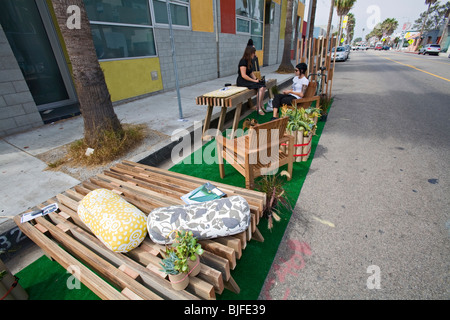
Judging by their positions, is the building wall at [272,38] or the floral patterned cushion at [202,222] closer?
the floral patterned cushion at [202,222]

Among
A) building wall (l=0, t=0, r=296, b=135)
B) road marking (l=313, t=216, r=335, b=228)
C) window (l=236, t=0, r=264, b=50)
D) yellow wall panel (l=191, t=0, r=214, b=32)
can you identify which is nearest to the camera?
road marking (l=313, t=216, r=335, b=228)

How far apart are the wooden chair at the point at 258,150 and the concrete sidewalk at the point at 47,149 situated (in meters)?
1.56

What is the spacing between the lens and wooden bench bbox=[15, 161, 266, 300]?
1.42m

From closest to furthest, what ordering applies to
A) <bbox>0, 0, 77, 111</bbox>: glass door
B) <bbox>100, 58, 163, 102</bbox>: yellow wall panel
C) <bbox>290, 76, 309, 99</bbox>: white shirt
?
<bbox>0, 0, 77, 111</bbox>: glass door → <bbox>290, 76, 309, 99</bbox>: white shirt → <bbox>100, 58, 163, 102</bbox>: yellow wall panel

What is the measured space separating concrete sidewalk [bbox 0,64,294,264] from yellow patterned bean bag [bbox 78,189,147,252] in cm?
122

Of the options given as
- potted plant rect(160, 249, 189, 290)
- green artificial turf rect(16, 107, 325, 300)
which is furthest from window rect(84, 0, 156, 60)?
potted plant rect(160, 249, 189, 290)

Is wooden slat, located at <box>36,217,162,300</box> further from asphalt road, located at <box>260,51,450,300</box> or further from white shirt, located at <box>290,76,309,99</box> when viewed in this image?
white shirt, located at <box>290,76,309,99</box>

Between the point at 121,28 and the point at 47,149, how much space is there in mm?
4680

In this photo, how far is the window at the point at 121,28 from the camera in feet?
19.7

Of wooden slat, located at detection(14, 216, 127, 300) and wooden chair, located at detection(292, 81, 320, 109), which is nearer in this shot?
wooden slat, located at detection(14, 216, 127, 300)

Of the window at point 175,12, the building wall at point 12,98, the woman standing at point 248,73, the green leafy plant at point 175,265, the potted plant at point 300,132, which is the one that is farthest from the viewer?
the window at point 175,12

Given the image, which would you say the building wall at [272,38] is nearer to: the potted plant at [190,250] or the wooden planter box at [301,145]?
the wooden planter box at [301,145]

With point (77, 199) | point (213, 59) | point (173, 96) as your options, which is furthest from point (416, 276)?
point (213, 59)

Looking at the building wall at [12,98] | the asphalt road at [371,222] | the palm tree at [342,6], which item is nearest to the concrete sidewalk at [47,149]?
the building wall at [12,98]
